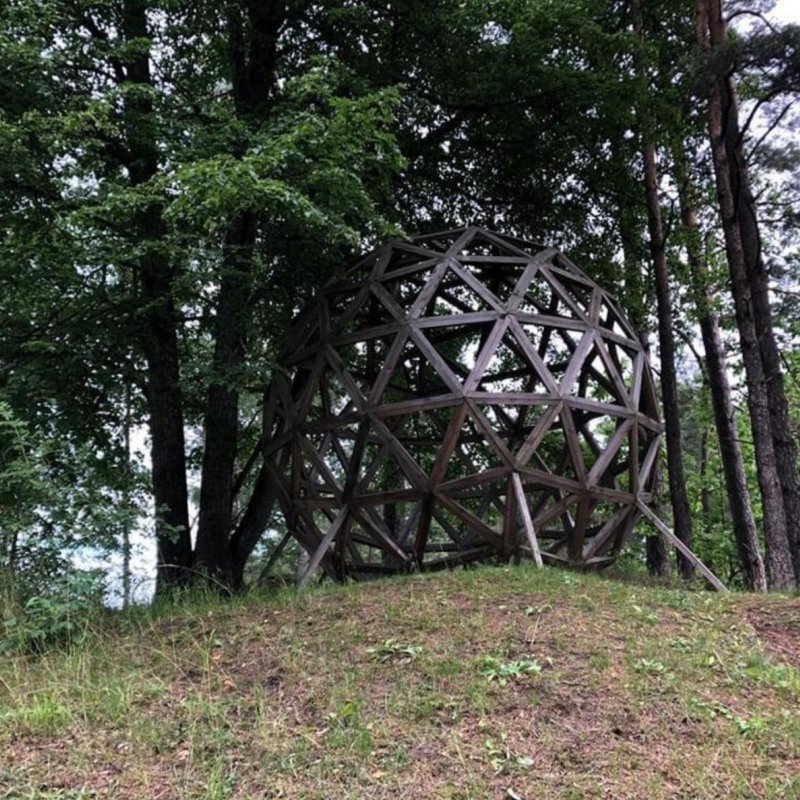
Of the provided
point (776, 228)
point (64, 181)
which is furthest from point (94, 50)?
point (776, 228)

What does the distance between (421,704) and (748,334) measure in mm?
7306

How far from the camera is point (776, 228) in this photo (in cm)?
1483

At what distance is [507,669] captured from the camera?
15.9 ft

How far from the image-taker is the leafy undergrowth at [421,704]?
3672mm

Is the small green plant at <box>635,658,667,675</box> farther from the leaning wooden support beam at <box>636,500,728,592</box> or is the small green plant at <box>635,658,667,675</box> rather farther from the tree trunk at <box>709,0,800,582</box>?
the tree trunk at <box>709,0,800,582</box>

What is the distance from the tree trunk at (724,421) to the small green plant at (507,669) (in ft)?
24.4

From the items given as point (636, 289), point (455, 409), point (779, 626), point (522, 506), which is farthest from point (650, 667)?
point (636, 289)

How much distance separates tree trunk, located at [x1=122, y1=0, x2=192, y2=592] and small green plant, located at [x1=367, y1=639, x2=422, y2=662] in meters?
3.92

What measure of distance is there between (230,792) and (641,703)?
2.62m

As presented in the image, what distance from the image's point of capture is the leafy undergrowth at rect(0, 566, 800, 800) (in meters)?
3.67

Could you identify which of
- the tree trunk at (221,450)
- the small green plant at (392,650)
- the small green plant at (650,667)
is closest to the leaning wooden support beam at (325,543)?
the tree trunk at (221,450)

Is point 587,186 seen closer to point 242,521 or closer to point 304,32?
point 304,32

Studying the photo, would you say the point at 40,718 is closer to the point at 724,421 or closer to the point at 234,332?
the point at 234,332

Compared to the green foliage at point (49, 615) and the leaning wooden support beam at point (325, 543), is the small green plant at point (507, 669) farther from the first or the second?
the leaning wooden support beam at point (325, 543)
